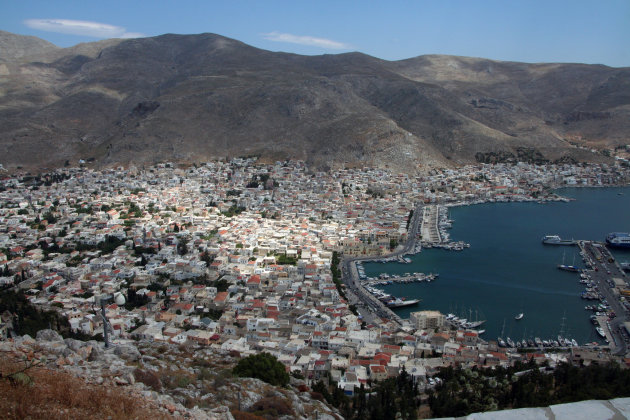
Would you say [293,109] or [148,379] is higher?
[293,109]

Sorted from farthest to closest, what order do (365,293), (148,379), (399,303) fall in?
(365,293) → (399,303) → (148,379)

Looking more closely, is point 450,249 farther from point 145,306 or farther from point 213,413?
point 213,413

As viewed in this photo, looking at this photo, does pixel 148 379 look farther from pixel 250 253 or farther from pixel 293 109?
pixel 293 109

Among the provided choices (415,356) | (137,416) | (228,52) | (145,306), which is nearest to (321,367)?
(415,356)

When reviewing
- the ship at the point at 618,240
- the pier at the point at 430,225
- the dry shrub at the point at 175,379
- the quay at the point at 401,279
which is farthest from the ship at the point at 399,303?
the ship at the point at 618,240

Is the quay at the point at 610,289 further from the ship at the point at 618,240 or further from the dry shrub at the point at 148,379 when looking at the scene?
the dry shrub at the point at 148,379

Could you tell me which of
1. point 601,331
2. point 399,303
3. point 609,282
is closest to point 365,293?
point 399,303

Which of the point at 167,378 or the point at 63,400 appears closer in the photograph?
the point at 63,400
